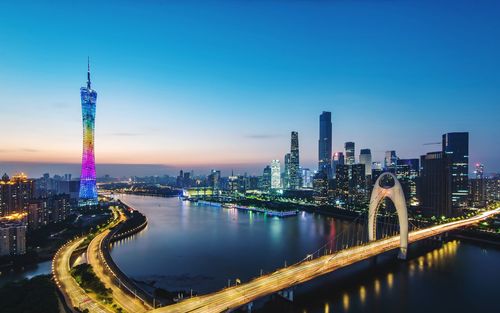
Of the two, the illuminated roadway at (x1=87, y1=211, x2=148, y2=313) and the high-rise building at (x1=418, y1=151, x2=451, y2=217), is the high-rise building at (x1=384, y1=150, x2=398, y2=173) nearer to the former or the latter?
the high-rise building at (x1=418, y1=151, x2=451, y2=217)

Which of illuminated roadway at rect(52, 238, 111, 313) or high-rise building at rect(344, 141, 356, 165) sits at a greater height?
high-rise building at rect(344, 141, 356, 165)

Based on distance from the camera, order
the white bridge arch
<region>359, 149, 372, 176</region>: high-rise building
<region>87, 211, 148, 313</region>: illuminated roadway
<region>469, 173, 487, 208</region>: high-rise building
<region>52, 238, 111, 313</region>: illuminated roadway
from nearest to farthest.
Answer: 1. <region>87, 211, 148, 313</region>: illuminated roadway
2. <region>52, 238, 111, 313</region>: illuminated roadway
3. the white bridge arch
4. <region>469, 173, 487, 208</region>: high-rise building
5. <region>359, 149, 372, 176</region>: high-rise building

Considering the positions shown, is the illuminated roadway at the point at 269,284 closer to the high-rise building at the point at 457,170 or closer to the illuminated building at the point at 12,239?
the illuminated building at the point at 12,239

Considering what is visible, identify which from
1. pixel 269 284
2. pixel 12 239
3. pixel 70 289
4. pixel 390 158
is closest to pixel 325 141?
pixel 390 158

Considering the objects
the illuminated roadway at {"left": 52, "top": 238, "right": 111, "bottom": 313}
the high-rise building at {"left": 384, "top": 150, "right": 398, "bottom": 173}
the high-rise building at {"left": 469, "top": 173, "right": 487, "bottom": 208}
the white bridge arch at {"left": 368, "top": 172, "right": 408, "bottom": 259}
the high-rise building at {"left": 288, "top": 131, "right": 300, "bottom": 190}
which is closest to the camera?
→ the illuminated roadway at {"left": 52, "top": 238, "right": 111, "bottom": 313}

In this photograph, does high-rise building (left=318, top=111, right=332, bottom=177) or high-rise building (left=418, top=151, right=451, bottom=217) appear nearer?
high-rise building (left=418, top=151, right=451, bottom=217)

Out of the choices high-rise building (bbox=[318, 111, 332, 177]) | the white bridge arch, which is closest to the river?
the white bridge arch
